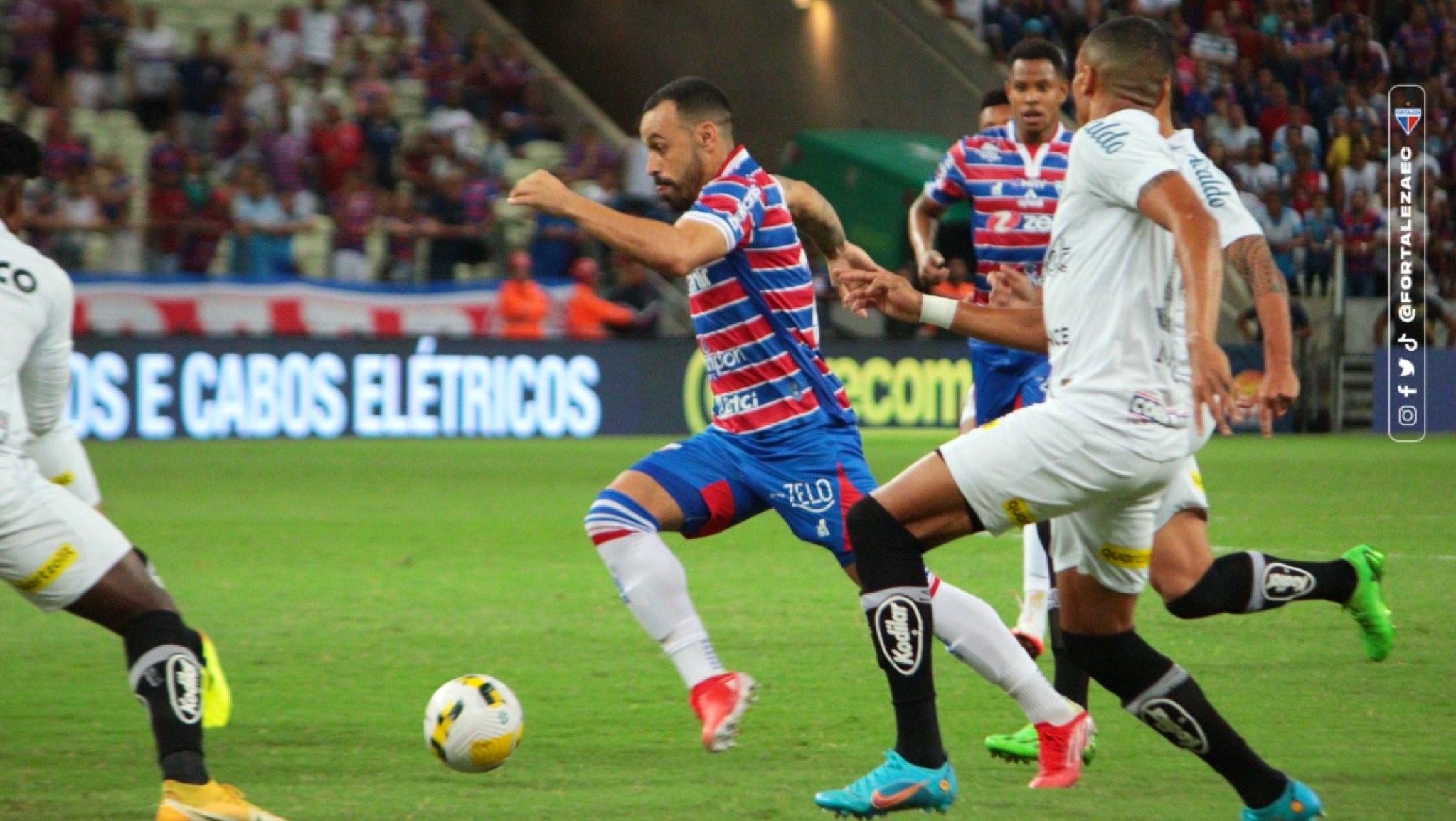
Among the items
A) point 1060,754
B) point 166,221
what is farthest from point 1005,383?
point 166,221

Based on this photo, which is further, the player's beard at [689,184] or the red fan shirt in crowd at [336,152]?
the red fan shirt in crowd at [336,152]

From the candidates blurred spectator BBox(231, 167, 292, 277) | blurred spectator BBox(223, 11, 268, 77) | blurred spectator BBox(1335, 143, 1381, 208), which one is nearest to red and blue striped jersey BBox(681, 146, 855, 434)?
blurred spectator BBox(231, 167, 292, 277)

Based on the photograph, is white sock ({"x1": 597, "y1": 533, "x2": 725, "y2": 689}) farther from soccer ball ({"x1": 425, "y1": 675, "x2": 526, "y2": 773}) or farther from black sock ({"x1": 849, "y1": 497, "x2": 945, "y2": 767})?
black sock ({"x1": 849, "y1": 497, "x2": 945, "y2": 767})

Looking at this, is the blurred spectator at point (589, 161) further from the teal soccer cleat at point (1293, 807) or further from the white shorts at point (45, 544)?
the teal soccer cleat at point (1293, 807)

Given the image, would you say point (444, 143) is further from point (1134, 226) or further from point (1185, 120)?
point (1134, 226)

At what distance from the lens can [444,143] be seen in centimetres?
Result: 2192

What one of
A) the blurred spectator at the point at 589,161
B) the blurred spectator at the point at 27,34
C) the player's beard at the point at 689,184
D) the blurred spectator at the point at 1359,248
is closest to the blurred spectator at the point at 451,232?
the blurred spectator at the point at 589,161

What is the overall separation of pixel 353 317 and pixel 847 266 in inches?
589

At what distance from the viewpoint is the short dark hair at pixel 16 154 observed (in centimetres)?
486

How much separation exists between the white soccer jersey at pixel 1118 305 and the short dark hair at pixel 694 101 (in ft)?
4.49

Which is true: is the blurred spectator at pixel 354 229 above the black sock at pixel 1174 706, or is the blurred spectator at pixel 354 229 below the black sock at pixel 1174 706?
above

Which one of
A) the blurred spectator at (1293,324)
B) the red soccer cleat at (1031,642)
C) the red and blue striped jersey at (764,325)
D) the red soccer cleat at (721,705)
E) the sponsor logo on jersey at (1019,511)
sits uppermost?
the red and blue striped jersey at (764,325)

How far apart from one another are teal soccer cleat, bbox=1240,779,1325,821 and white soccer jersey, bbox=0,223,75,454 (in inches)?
129

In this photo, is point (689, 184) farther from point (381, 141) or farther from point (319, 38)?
point (319, 38)
